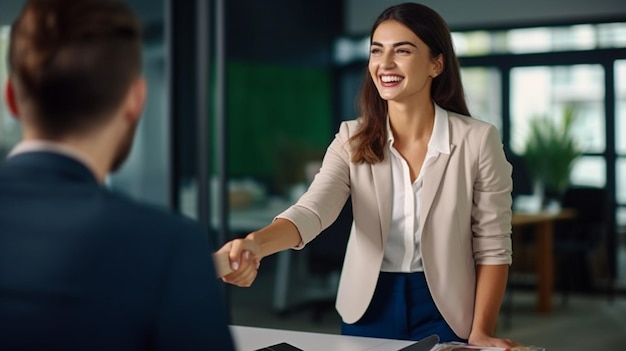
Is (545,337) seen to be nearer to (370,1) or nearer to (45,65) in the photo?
(370,1)

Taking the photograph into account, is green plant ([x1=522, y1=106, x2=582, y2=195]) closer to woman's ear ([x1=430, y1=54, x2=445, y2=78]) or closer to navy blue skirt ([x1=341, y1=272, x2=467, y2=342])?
woman's ear ([x1=430, y1=54, x2=445, y2=78])

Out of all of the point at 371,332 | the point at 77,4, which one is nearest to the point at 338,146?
the point at 371,332

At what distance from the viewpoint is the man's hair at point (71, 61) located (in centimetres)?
104

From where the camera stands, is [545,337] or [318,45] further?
[318,45]

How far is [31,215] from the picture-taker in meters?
1.03

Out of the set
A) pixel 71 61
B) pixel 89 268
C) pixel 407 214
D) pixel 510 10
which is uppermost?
pixel 510 10

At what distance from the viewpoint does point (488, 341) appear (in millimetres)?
2303

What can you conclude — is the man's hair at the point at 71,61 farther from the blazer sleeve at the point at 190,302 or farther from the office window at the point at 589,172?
the office window at the point at 589,172

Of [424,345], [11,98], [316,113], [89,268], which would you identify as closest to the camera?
[89,268]

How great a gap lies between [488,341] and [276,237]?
60 centimetres

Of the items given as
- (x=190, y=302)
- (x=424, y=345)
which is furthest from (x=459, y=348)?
(x=190, y=302)

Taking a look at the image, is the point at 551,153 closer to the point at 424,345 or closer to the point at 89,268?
the point at 424,345

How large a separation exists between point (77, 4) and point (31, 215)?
253 mm

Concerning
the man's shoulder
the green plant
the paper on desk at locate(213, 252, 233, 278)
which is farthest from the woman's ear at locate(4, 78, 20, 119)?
the green plant
